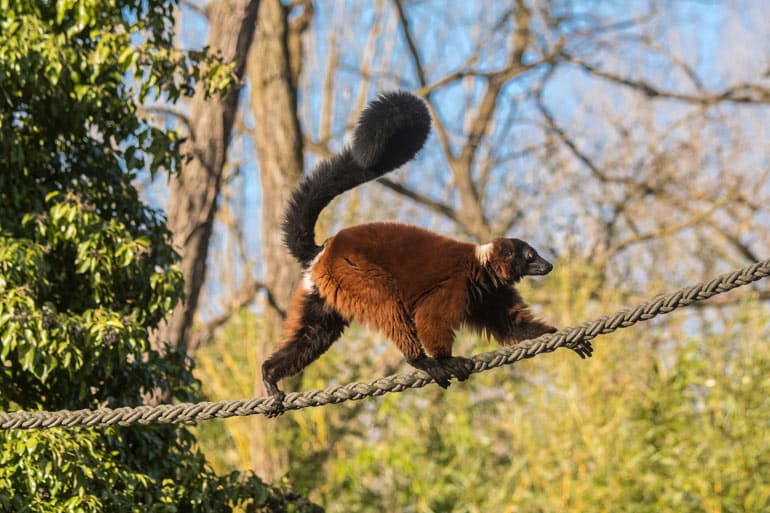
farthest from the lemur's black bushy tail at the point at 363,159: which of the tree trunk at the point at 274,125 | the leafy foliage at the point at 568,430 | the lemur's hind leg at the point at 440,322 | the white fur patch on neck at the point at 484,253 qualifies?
the tree trunk at the point at 274,125

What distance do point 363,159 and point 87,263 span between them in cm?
135

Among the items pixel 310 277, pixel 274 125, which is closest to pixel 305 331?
pixel 310 277

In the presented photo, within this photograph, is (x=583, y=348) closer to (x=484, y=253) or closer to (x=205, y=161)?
(x=484, y=253)

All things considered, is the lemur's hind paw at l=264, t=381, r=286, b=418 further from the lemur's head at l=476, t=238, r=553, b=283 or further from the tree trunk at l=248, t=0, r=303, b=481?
the tree trunk at l=248, t=0, r=303, b=481

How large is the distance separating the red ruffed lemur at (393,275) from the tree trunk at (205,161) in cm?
245

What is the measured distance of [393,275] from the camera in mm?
3660

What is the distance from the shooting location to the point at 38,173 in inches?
179

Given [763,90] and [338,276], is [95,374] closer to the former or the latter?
[338,276]

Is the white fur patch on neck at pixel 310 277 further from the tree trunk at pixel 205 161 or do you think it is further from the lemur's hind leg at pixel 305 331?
the tree trunk at pixel 205 161

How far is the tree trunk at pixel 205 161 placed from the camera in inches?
249

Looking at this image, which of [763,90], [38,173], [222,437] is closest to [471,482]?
[222,437]

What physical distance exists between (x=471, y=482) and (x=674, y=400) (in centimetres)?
181

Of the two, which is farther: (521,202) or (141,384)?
(521,202)

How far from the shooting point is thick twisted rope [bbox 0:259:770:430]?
3.13 metres
